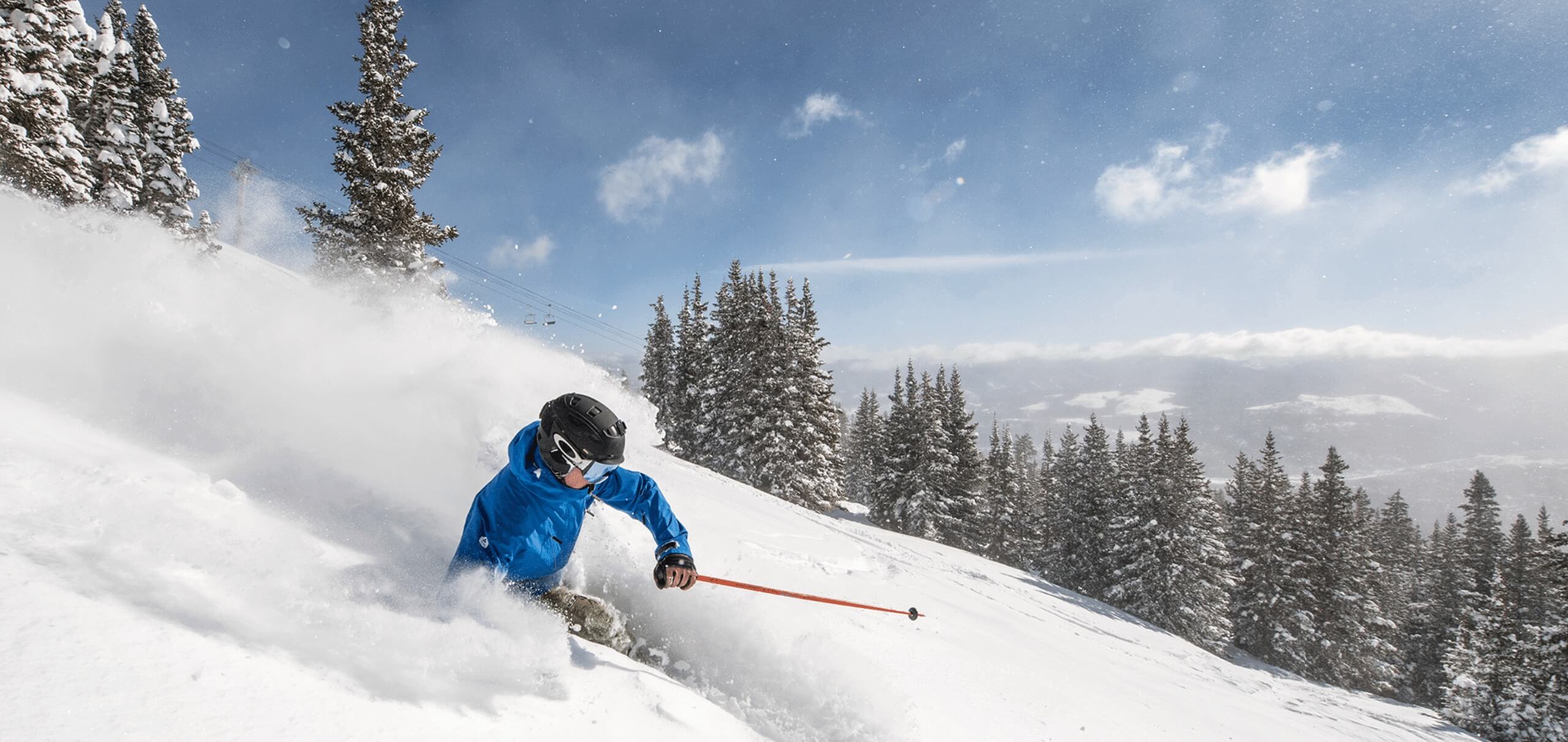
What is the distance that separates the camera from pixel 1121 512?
3838 cm

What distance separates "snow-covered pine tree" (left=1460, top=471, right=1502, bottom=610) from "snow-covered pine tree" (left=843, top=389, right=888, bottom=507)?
3899 centimetres

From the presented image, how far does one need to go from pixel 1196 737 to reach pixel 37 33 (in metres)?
31.1

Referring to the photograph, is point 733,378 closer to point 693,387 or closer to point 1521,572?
point 693,387

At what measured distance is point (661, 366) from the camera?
162 feet

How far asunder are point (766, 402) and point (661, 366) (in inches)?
713

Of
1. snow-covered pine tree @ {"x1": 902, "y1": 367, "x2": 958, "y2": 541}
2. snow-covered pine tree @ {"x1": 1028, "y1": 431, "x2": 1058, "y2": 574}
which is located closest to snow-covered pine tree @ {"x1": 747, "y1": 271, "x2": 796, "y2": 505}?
snow-covered pine tree @ {"x1": 902, "y1": 367, "x2": 958, "y2": 541}

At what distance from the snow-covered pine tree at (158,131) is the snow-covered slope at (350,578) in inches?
977

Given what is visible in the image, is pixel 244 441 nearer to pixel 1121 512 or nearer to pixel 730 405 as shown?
pixel 730 405

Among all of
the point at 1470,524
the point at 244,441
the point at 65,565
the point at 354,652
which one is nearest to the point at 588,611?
the point at 354,652

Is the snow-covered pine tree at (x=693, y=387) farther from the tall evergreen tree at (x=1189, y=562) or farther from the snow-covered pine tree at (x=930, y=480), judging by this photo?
the tall evergreen tree at (x=1189, y=562)

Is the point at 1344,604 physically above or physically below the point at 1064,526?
below

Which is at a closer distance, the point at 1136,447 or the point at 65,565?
the point at 65,565

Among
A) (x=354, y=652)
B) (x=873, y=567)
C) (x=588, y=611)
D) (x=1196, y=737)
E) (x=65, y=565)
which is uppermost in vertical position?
(x=65, y=565)

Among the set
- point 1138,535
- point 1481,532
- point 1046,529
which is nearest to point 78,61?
point 1138,535
